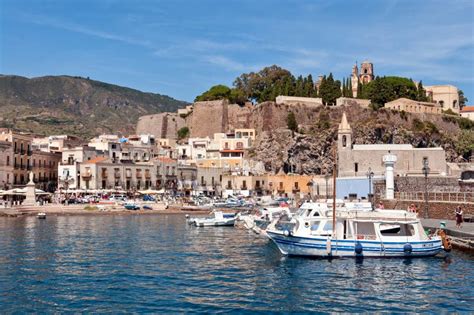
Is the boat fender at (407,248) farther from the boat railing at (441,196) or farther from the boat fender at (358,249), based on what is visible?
the boat railing at (441,196)

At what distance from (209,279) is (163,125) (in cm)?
7892

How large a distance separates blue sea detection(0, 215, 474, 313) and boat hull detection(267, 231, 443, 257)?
44 cm

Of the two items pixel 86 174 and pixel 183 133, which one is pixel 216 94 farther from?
pixel 86 174

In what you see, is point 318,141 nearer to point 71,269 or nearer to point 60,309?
point 71,269

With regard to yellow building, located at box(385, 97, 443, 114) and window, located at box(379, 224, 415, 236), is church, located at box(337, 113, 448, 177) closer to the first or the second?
yellow building, located at box(385, 97, 443, 114)

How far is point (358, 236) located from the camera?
88.4 ft

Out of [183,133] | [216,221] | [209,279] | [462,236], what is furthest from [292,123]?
[209,279]

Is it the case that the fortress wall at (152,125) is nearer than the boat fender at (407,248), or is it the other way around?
the boat fender at (407,248)

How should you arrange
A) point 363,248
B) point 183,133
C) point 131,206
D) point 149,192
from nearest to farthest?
point 363,248 < point 131,206 < point 149,192 < point 183,133

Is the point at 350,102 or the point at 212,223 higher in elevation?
the point at 350,102

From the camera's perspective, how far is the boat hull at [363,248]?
1040 inches

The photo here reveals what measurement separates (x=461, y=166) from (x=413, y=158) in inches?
572

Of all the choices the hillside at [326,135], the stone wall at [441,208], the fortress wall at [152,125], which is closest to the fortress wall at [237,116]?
the hillside at [326,135]

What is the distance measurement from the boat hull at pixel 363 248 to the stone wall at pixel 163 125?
73.4 metres
